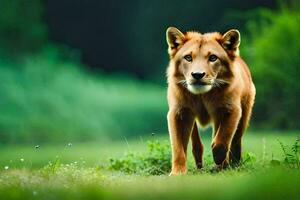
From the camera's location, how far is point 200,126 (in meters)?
9.94

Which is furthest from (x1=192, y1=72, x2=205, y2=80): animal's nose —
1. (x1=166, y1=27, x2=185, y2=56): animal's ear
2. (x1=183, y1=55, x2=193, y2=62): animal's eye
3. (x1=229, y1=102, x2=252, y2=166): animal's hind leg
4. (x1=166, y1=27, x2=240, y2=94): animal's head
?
(x1=229, y1=102, x2=252, y2=166): animal's hind leg

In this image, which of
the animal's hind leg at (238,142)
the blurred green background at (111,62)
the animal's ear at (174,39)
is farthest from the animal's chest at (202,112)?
the blurred green background at (111,62)

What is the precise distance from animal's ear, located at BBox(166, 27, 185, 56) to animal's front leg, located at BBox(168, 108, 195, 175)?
0.74m

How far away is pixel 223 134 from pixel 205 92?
0.53m

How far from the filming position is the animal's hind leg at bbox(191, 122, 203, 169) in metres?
10.4

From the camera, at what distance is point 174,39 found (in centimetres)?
990

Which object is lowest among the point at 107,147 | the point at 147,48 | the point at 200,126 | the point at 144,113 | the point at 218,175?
the point at 218,175

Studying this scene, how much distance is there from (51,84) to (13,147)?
16.2 feet

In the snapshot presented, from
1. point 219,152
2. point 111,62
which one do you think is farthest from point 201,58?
point 111,62

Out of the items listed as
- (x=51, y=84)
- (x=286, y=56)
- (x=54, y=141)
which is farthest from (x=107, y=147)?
(x=286, y=56)

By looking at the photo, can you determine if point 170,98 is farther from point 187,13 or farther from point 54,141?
point 187,13

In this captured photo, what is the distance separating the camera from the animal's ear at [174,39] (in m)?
9.84

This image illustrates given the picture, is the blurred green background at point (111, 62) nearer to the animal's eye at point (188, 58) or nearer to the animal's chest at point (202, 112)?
the animal's chest at point (202, 112)

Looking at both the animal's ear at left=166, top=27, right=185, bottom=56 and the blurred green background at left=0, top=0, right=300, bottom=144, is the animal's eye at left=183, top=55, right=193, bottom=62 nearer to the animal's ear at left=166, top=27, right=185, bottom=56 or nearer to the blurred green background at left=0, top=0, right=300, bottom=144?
the animal's ear at left=166, top=27, right=185, bottom=56
